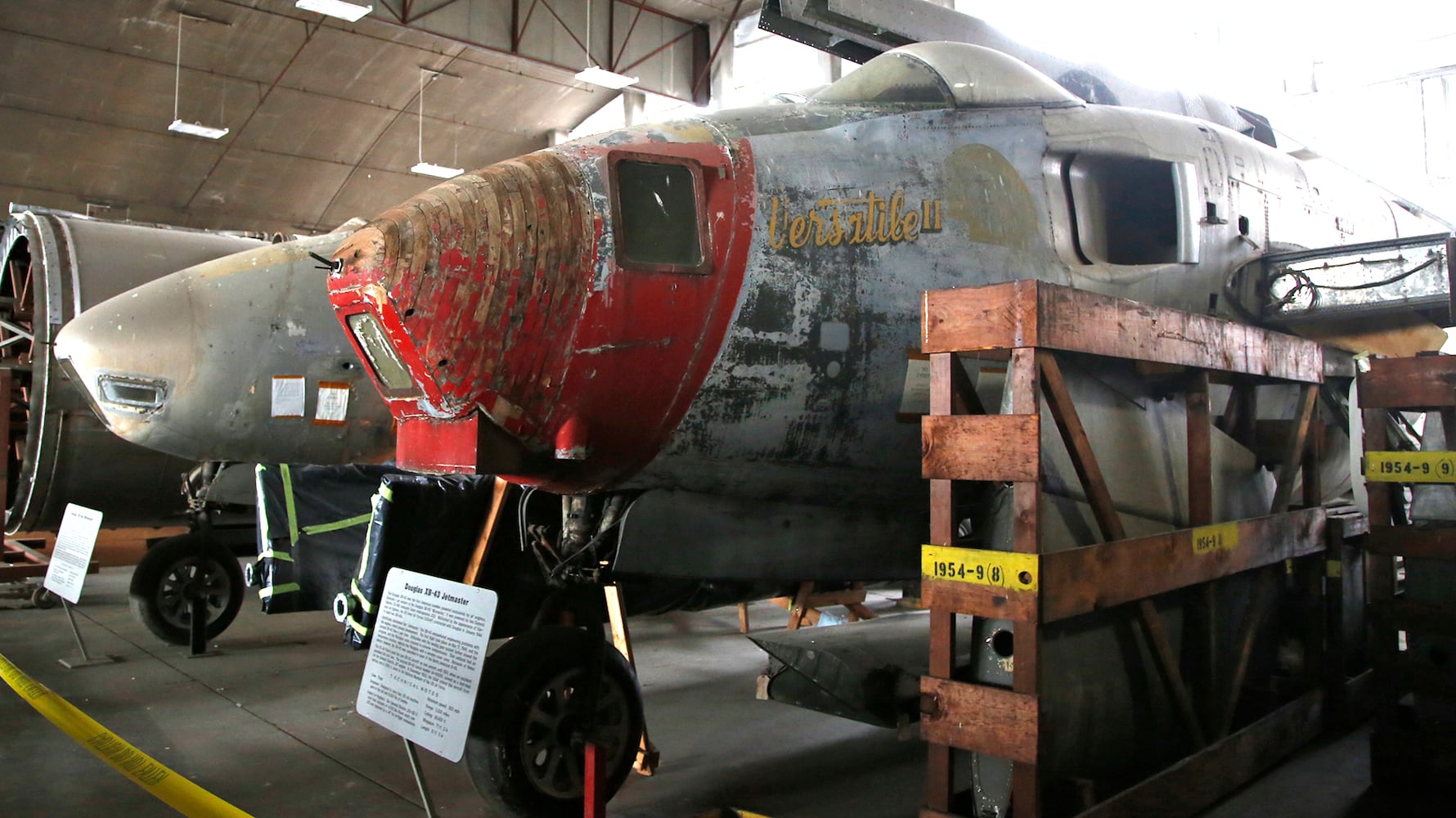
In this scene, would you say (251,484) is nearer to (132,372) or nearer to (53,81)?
(132,372)

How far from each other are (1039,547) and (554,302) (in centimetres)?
152

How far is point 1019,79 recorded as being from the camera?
4.11 meters

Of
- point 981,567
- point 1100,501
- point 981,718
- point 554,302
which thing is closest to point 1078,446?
point 1100,501

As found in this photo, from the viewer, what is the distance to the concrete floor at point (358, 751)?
12.2ft

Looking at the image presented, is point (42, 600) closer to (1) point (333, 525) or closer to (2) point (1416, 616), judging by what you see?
(1) point (333, 525)

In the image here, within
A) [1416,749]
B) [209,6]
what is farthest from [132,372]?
[209,6]

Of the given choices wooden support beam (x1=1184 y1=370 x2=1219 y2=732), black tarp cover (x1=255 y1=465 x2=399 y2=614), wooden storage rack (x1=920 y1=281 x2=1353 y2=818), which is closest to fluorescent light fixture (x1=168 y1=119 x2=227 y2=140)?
black tarp cover (x1=255 y1=465 x2=399 y2=614)

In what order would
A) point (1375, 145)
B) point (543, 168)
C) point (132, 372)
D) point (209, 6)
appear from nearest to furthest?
point (543, 168), point (132, 372), point (1375, 145), point (209, 6)

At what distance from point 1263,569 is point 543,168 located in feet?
10.1

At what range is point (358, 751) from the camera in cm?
443

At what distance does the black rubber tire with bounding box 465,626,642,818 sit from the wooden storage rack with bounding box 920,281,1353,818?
1.35 m

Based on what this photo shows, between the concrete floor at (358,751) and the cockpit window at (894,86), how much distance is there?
2.68 meters

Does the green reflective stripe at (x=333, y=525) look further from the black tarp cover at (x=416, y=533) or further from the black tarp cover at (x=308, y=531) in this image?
the black tarp cover at (x=416, y=533)

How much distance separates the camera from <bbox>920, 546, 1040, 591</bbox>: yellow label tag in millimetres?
2539
